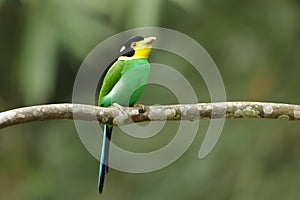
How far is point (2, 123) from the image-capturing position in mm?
1747

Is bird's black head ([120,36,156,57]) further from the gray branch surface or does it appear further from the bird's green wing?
the gray branch surface

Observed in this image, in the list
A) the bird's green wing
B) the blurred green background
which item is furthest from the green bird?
the blurred green background

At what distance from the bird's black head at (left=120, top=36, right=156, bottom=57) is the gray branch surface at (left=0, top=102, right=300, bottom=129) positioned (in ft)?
0.43

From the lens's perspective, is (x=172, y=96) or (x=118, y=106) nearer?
(x=118, y=106)

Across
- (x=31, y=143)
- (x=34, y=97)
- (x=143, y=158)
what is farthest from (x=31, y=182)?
(x=34, y=97)

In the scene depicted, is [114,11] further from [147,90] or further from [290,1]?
[290,1]

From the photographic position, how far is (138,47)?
5.82ft

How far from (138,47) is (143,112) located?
0.57ft

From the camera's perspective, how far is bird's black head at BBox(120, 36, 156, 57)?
5.78ft

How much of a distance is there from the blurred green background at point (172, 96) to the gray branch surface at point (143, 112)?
2.05 metres

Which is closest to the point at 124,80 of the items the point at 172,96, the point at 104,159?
the point at 104,159

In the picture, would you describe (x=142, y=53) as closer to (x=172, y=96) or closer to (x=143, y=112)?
(x=143, y=112)

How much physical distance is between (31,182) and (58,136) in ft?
1.18

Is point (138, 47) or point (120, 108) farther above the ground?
point (138, 47)
